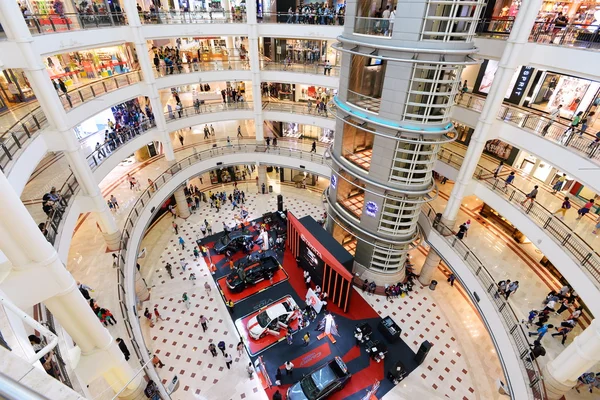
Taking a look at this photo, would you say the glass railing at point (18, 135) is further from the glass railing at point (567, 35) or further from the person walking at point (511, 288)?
the glass railing at point (567, 35)

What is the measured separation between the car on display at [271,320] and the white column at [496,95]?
9.19 m

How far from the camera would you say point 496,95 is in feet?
40.7

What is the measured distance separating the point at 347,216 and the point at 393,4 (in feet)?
33.5

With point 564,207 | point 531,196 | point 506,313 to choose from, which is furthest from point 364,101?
point 506,313

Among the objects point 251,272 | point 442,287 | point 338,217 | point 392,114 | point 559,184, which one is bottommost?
point 442,287

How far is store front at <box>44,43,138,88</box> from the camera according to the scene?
16.8 m

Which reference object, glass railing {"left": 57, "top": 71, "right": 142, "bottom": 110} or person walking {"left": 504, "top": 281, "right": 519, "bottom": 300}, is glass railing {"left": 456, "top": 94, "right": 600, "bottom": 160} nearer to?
person walking {"left": 504, "top": 281, "right": 519, "bottom": 300}

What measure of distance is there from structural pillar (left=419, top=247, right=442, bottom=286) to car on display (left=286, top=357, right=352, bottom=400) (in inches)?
288

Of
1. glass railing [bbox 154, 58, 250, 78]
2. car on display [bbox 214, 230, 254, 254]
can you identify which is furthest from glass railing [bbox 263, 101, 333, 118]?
car on display [bbox 214, 230, 254, 254]

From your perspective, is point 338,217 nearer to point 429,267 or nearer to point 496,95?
point 429,267

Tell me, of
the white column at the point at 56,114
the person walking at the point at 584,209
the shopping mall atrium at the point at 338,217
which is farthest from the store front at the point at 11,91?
the person walking at the point at 584,209

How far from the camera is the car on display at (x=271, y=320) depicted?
48.5ft

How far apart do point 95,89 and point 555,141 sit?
1921cm

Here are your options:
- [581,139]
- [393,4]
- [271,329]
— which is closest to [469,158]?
[581,139]
